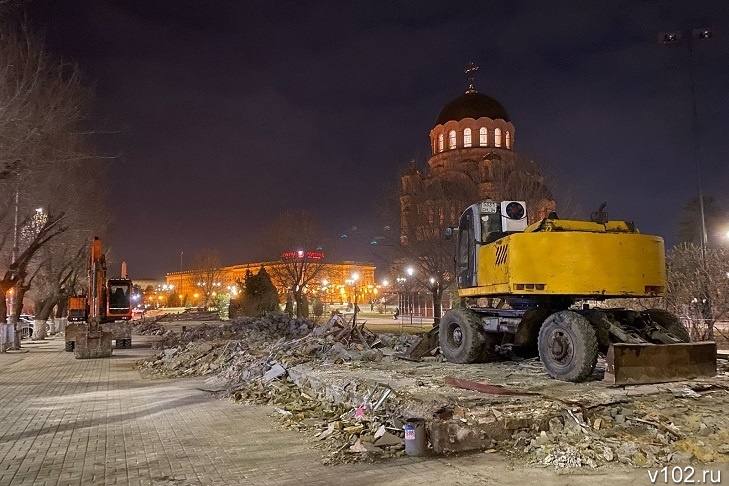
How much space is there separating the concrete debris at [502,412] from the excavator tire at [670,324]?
1.01 metres

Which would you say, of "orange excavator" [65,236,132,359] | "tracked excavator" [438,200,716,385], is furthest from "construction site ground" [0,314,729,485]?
"orange excavator" [65,236,132,359]

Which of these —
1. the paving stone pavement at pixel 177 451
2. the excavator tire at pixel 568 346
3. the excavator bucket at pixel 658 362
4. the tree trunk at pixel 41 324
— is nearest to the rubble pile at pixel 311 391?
the paving stone pavement at pixel 177 451

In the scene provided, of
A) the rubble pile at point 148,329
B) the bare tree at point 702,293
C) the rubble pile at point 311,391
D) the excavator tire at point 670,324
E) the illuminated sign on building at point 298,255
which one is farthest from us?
the illuminated sign on building at point 298,255

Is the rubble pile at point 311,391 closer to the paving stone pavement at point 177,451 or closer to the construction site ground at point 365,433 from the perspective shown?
the construction site ground at point 365,433

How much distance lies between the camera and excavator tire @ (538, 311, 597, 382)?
9508mm

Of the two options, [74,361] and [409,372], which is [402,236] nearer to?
[74,361]

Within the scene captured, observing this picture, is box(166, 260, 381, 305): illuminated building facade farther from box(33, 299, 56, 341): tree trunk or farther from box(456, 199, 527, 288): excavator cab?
box(456, 199, 527, 288): excavator cab

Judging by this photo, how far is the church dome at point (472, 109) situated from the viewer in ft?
206

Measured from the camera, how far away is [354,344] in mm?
15805

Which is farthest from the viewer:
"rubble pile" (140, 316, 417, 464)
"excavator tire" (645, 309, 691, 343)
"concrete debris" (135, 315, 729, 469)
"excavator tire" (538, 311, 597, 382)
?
"excavator tire" (645, 309, 691, 343)

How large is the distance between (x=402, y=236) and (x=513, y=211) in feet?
68.1

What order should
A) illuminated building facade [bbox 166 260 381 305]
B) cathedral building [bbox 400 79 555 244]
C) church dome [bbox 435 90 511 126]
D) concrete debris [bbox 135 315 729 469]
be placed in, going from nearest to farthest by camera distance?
concrete debris [bbox 135 315 729 469], cathedral building [bbox 400 79 555 244], church dome [bbox 435 90 511 126], illuminated building facade [bbox 166 260 381 305]

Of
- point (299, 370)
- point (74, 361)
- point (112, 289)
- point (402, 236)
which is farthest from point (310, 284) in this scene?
point (299, 370)

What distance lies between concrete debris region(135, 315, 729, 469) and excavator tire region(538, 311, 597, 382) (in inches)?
9.5
